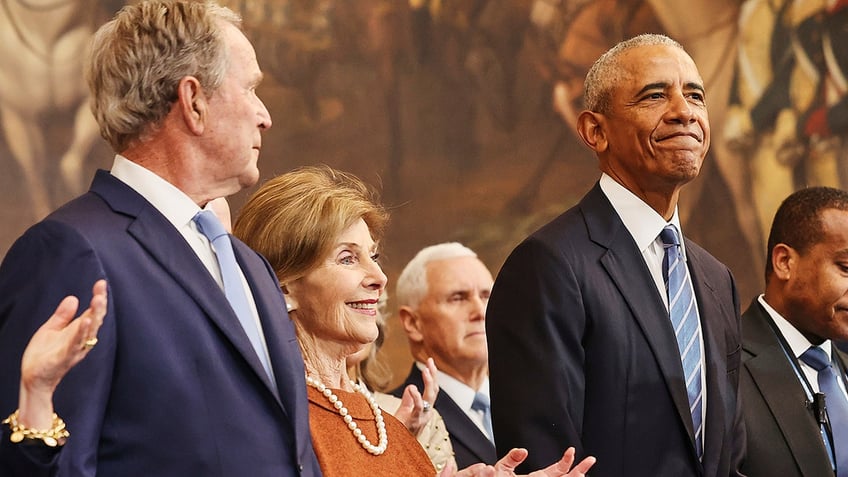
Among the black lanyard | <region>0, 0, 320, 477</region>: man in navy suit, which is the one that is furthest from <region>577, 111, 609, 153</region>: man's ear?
the black lanyard

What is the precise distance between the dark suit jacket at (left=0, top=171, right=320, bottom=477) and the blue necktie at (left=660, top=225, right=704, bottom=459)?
4.18ft

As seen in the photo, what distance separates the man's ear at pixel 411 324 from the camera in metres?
6.17

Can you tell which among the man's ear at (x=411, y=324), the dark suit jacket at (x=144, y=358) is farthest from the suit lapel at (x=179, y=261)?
the man's ear at (x=411, y=324)

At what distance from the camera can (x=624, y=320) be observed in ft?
11.4

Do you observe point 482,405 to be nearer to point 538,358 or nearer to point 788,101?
point 538,358

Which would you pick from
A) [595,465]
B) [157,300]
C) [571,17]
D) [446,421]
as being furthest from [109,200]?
[571,17]

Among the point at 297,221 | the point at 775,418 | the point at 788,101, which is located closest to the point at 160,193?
the point at 297,221

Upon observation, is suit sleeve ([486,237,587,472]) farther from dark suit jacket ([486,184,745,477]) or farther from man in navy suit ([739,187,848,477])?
man in navy suit ([739,187,848,477])

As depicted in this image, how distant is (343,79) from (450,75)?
2.90ft

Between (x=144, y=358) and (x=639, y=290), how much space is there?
1.56 metres

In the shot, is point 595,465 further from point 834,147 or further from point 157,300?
point 834,147

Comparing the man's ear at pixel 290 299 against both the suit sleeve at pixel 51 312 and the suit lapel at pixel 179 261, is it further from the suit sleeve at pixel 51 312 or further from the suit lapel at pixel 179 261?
the suit sleeve at pixel 51 312

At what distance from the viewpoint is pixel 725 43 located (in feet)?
33.1

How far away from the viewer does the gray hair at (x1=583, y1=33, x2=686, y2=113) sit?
3775 millimetres
